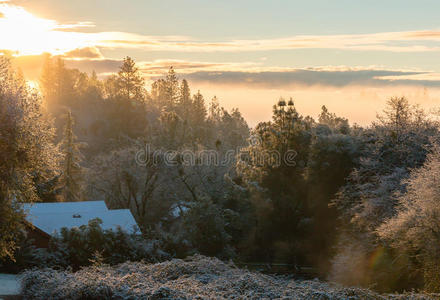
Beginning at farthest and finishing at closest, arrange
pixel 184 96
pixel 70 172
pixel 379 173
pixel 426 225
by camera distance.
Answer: pixel 184 96
pixel 70 172
pixel 379 173
pixel 426 225

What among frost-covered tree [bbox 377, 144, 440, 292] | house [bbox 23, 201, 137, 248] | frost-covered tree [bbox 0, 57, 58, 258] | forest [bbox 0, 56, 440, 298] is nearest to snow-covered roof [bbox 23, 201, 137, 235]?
house [bbox 23, 201, 137, 248]

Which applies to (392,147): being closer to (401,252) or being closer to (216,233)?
(401,252)

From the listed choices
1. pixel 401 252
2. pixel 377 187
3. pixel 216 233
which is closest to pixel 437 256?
pixel 401 252

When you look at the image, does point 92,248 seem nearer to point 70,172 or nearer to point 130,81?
point 70,172

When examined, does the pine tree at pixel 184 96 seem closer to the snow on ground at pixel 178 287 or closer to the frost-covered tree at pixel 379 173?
the frost-covered tree at pixel 379 173

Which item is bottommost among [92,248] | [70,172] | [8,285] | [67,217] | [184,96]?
[70,172]

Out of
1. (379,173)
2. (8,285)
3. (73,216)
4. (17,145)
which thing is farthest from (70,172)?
(17,145)

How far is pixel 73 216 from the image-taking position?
104ft

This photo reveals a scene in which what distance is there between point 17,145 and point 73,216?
1632 cm

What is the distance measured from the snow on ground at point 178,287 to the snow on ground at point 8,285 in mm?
831

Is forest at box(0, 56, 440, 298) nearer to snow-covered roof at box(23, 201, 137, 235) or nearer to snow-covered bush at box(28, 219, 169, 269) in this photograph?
snow-covered bush at box(28, 219, 169, 269)

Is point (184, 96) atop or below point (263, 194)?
atop

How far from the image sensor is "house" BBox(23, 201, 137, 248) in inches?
1137

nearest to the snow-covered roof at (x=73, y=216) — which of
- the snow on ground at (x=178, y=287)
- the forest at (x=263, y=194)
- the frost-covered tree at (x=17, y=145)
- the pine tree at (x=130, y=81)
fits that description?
the forest at (x=263, y=194)
